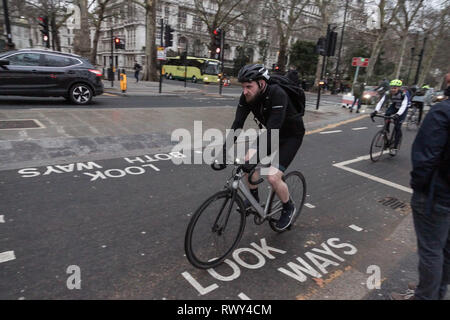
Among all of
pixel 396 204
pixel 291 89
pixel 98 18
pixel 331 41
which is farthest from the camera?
pixel 98 18

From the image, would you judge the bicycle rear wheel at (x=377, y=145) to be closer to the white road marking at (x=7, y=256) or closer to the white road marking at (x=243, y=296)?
the white road marking at (x=243, y=296)

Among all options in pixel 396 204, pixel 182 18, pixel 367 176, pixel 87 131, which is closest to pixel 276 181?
pixel 396 204

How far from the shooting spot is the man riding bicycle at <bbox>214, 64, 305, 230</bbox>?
9.75 feet

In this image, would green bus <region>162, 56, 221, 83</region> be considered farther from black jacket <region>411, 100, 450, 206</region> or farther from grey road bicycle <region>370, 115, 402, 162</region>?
black jacket <region>411, 100, 450, 206</region>

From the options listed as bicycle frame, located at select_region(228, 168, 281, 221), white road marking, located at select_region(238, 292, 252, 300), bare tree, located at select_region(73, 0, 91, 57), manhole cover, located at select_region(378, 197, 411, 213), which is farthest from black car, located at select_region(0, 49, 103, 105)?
bare tree, located at select_region(73, 0, 91, 57)

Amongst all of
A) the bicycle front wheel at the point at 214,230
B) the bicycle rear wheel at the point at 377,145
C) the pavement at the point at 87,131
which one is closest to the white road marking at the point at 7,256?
the bicycle front wheel at the point at 214,230

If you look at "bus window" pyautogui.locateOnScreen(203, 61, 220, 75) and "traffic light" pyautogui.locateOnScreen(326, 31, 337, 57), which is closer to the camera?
"traffic light" pyautogui.locateOnScreen(326, 31, 337, 57)

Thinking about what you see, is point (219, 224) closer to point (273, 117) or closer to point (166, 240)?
point (166, 240)

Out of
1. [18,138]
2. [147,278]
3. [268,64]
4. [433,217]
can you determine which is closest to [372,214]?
[433,217]

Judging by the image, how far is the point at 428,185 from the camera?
229cm

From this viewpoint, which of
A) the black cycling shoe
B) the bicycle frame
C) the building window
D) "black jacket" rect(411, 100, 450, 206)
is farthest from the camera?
the building window

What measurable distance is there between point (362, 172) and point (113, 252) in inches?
206

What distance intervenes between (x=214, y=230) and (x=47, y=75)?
1002 centimetres

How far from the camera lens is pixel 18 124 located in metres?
7.48
